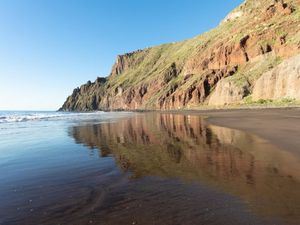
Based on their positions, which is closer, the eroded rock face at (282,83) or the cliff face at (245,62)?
the eroded rock face at (282,83)

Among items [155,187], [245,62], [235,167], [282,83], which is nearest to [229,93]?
[245,62]

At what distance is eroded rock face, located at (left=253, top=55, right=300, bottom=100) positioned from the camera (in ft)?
173

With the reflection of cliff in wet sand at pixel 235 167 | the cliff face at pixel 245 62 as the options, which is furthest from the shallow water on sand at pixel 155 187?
the cliff face at pixel 245 62

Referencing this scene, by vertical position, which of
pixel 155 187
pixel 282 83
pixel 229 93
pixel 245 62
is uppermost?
pixel 245 62

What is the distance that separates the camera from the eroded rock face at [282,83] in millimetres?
52862

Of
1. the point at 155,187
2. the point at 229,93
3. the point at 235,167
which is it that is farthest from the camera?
the point at 229,93

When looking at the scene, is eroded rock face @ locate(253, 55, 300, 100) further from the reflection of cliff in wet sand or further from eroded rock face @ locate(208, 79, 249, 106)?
the reflection of cliff in wet sand

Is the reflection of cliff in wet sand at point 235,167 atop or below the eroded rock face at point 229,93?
below

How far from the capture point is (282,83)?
57938 millimetres

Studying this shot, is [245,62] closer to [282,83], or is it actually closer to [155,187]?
[282,83]

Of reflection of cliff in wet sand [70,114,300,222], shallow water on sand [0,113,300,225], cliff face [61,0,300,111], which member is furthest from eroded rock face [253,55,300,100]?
shallow water on sand [0,113,300,225]

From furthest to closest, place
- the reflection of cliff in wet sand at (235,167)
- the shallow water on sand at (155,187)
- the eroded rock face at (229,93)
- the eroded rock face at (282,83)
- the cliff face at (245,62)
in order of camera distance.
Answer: the eroded rock face at (229,93) → the cliff face at (245,62) → the eroded rock face at (282,83) → the reflection of cliff in wet sand at (235,167) → the shallow water on sand at (155,187)

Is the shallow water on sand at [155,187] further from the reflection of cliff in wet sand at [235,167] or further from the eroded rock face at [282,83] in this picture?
the eroded rock face at [282,83]

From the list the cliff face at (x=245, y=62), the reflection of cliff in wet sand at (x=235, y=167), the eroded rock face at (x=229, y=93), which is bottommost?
the reflection of cliff in wet sand at (x=235, y=167)
